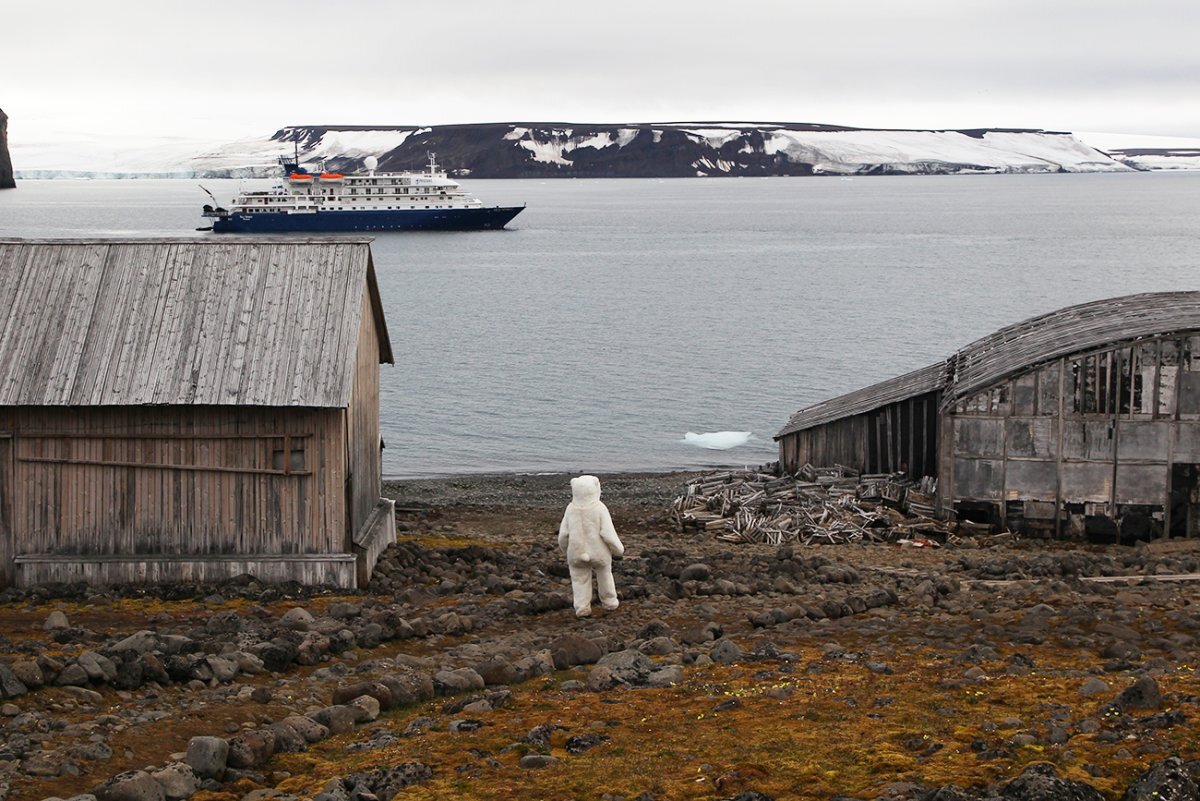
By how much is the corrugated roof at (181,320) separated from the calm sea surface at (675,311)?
18555 millimetres

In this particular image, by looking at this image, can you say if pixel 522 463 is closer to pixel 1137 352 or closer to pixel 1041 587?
pixel 1137 352

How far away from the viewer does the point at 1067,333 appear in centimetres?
2159

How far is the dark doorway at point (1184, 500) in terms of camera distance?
19.8 meters

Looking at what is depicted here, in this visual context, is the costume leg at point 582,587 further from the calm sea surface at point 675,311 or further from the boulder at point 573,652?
the calm sea surface at point 675,311

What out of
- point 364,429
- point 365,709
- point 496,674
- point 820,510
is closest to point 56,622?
point 365,709

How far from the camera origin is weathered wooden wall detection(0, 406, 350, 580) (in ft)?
50.6

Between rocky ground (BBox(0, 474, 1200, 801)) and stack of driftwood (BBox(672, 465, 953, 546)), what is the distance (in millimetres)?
4443

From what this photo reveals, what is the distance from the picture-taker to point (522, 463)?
35875mm

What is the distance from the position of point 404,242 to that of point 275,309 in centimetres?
9886

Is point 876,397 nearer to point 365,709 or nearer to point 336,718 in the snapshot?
point 365,709

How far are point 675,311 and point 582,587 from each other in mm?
54517

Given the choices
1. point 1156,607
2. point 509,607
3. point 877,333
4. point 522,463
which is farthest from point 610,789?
point 877,333

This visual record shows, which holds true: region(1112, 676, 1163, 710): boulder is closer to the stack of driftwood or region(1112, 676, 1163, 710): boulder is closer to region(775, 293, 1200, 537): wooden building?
the stack of driftwood

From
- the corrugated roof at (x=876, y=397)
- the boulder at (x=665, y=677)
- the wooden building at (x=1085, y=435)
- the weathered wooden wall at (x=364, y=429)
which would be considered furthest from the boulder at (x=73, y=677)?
the corrugated roof at (x=876, y=397)
